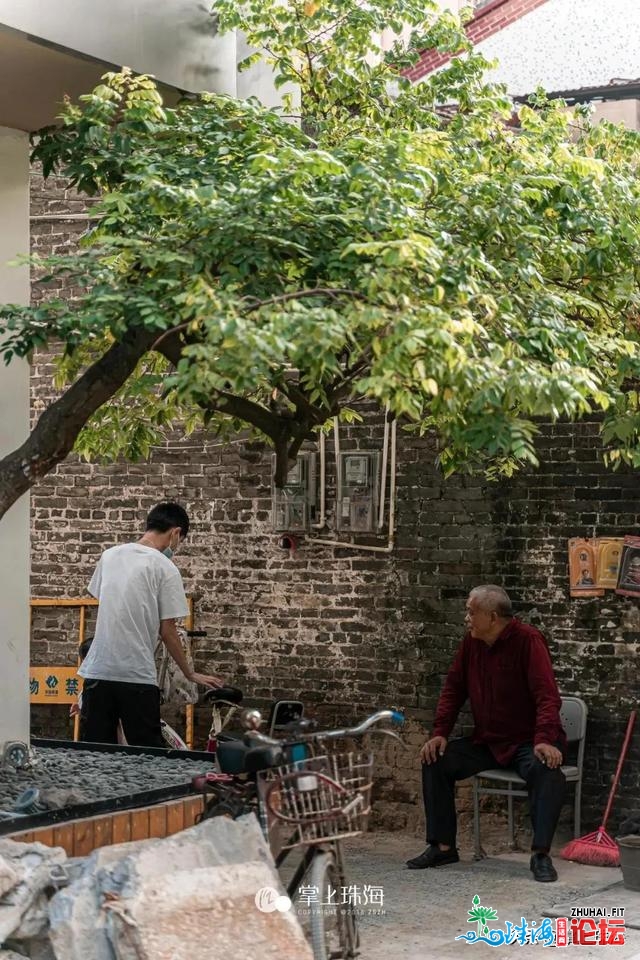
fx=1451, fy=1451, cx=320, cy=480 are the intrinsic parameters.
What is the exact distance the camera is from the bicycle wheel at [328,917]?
5.11m

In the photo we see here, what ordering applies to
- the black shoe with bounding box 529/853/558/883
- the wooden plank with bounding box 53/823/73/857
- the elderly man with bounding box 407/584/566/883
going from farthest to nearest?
the elderly man with bounding box 407/584/566/883, the black shoe with bounding box 529/853/558/883, the wooden plank with bounding box 53/823/73/857

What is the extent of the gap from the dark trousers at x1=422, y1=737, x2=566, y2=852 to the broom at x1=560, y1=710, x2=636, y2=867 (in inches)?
13.2

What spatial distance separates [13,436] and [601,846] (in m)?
3.92

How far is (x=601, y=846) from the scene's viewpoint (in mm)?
8078

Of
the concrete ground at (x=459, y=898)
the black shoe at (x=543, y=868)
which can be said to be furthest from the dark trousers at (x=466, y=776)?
the concrete ground at (x=459, y=898)

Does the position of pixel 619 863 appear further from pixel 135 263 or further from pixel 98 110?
pixel 98 110

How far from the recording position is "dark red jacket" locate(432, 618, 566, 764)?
7902 mm

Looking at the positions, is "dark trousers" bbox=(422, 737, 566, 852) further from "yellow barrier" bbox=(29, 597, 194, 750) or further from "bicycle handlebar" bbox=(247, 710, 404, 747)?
"yellow barrier" bbox=(29, 597, 194, 750)

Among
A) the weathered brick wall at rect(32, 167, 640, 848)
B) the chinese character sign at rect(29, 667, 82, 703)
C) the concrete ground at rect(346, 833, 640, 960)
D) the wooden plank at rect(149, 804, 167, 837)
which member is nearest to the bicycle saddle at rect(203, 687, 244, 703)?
the weathered brick wall at rect(32, 167, 640, 848)

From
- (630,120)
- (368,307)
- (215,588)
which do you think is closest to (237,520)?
(215,588)

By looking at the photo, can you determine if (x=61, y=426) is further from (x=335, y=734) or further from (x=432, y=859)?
(x=432, y=859)

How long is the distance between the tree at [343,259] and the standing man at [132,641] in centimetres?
114
